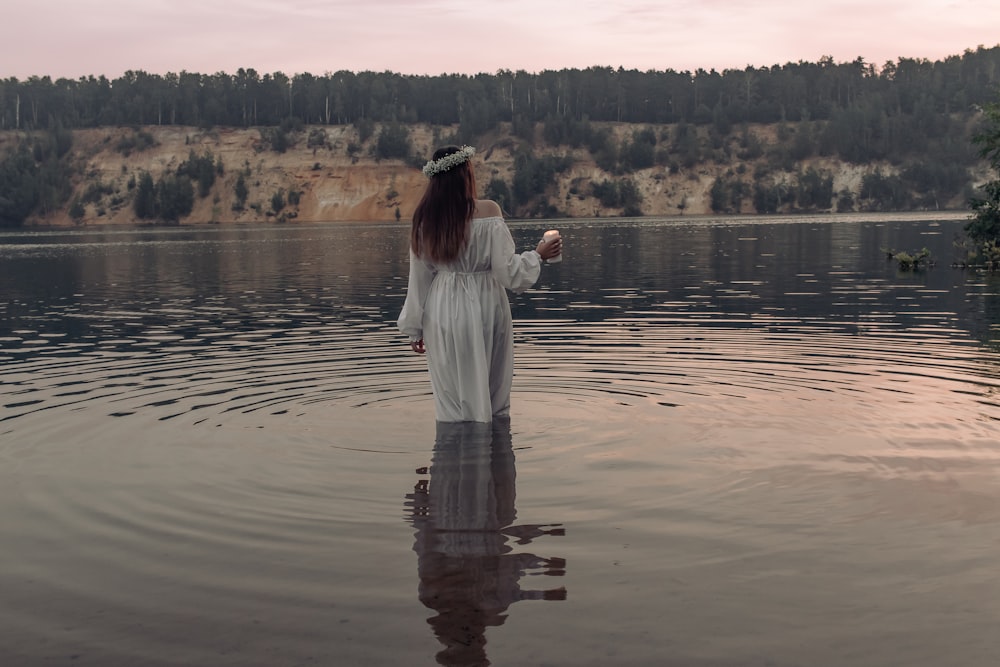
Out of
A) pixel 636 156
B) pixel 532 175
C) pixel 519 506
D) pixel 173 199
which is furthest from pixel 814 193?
pixel 519 506

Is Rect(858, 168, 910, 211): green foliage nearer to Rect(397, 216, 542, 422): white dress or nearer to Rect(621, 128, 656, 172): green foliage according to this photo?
Rect(621, 128, 656, 172): green foliage

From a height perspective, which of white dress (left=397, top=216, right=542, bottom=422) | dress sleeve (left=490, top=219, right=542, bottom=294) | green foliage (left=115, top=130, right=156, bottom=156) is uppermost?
green foliage (left=115, top=130, right=156, bottom=156)

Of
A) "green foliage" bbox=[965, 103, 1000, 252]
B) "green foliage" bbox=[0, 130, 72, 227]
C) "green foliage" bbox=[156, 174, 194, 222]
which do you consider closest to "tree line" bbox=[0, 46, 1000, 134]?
"green foliage" bbox=[0, 130, 72, 227]

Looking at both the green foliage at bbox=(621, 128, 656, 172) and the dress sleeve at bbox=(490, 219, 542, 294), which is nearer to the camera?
the dress sleeve at bbox=(490, 219, 542, 294)

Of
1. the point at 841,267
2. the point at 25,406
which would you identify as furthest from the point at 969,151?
the point at 25,406

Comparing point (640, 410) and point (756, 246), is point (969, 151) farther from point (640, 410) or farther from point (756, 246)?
point (640, 410)

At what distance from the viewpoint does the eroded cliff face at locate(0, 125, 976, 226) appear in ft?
497

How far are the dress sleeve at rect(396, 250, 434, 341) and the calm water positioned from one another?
1.00m

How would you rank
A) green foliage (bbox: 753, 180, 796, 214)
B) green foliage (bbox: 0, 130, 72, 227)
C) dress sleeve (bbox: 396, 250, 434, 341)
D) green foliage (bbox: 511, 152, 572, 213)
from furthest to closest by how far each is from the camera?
green foliage (bbox: 0, 130, 72, 227)
green foliage (bbox: 511, 152, 572, 213)
green foliage (bbox: 753, 180, 796, 214)
dress sleeve (bbox: 396, 250, 434, 341)

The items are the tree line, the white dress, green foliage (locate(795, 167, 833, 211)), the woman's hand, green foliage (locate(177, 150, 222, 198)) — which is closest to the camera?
the woman's hand

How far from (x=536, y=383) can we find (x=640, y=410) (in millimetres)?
2156

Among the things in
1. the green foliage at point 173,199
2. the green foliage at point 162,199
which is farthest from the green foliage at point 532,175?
the green foliage at point 162,199

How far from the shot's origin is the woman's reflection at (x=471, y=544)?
5414 mm

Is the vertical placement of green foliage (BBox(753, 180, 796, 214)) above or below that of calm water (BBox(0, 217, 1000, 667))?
above
